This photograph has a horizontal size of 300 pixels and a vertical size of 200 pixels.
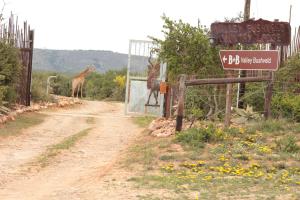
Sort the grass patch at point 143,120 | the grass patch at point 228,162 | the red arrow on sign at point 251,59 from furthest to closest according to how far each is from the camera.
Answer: the grass patch at point 143,120, the red arrow on sign at point 251,59, the grass patch at point 228,162

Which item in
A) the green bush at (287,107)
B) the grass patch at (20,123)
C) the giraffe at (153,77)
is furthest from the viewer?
the giraffe at (153,77)

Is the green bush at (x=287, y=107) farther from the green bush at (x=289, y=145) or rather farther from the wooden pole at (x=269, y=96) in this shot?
the green bush at (x=289, y=145)

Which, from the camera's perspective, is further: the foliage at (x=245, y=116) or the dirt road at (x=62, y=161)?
the foliage at (x=245, y=116)

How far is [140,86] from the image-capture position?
723 inches

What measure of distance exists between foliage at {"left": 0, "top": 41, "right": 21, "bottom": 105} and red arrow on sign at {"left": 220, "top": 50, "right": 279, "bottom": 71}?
682cm

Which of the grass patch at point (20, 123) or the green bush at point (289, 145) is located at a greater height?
the green bush at point (289, 145)

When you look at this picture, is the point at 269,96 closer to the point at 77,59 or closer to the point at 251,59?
the point at 251,59

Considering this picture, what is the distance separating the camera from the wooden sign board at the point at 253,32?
12250mm

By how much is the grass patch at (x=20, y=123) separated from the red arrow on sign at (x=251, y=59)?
4.95 m

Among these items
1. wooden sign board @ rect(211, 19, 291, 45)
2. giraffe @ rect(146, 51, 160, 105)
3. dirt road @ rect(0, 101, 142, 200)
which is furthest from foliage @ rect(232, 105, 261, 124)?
giraffe @ rect(146, 51, 160, 105)

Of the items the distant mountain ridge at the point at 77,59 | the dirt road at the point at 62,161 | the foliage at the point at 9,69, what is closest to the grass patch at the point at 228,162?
the dirt road at the point at 62,161

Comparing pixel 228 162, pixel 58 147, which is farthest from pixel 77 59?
pixel 228 162

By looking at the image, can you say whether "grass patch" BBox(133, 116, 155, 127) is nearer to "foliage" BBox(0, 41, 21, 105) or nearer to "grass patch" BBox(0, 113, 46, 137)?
"grass patch" BBox(0, 113, 46, 137)

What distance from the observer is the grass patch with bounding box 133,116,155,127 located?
1580cm
